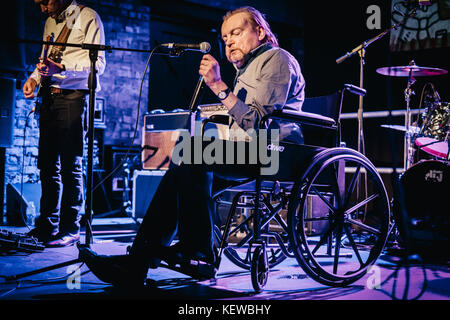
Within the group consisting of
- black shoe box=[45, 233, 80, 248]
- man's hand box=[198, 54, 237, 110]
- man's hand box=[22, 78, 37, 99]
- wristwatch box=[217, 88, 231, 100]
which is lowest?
black shoe box=[45, 233, 80, 248]

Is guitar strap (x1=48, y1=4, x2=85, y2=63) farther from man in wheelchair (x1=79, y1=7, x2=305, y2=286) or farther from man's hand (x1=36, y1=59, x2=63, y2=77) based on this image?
man in wheelchair (x1=79, y1=7, x2=305, y2=286)

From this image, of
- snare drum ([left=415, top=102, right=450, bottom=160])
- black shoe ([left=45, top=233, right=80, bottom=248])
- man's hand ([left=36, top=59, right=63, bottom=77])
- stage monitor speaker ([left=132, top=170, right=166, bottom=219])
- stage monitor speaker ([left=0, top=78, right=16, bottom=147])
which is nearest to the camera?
man's hand ([left=36, top=59, right=63, bottom=77])

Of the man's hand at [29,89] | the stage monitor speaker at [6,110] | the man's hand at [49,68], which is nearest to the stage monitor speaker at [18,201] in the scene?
the stage monitor speaker at [6,110]

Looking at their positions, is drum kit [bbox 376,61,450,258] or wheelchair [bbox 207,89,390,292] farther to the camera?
drum kit [bbox 376,61,450,258]

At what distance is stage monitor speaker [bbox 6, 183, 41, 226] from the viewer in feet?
14.3

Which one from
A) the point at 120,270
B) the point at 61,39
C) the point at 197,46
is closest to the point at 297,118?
the point at 197,46

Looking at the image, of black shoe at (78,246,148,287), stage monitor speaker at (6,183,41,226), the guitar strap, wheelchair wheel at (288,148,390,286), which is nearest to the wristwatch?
wheelchair wheel at (288,148,390,286)

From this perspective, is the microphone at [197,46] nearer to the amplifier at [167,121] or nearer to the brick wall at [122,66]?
the amplifier at [167,121]

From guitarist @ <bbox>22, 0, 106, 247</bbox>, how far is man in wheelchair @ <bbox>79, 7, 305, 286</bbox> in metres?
1.19

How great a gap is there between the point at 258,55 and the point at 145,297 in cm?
117

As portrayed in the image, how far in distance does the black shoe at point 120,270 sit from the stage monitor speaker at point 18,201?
111 inches

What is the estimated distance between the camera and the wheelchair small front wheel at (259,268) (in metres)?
1.81
